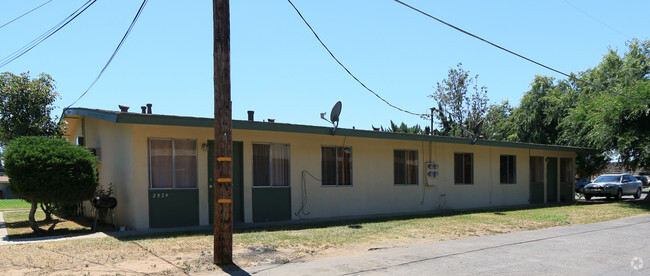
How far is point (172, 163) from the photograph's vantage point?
496 inches

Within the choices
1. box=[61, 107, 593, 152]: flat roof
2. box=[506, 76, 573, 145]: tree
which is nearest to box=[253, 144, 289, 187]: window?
box=[61, 107, 593, 152]: flat roof

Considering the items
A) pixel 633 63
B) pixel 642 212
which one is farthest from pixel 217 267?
pixel 633 63

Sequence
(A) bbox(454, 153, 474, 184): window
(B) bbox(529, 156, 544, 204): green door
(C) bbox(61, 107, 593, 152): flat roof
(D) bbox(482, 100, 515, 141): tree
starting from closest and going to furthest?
1. (C) bbox(61, 107, 593, 152): flat roof
2. (A) bbox(454, 153, 474, 184): window
3. (B) bbox(529, 156, 544, 204): green door
4. (D) bbox(482, 100, 515, 141): tree

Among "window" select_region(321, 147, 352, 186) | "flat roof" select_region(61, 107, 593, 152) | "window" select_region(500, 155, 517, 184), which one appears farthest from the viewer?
"window" select_region(500, 155, 517, 184)

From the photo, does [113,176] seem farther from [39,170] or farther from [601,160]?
[601,160]

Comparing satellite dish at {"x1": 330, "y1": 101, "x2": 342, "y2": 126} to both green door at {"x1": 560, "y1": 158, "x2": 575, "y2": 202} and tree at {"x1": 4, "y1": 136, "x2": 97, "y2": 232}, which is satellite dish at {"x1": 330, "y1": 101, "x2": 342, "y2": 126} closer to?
tree at {"x1": 4, "y1": 136, "x2": 97, "y2": 232}

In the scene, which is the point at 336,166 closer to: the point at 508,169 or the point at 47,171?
the point at 47,171

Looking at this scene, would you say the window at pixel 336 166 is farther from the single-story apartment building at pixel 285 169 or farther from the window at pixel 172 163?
the window at pixel 172 163

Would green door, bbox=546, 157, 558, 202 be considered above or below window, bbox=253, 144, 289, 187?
below

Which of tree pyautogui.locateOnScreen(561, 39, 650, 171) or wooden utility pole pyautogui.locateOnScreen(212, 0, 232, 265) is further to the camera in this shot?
tree pyautogui.locateOnScreen(561, 39, 650, 171)

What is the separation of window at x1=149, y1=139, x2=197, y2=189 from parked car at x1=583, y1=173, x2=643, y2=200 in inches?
846

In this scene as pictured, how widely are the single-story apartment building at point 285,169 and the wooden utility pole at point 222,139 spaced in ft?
11.8

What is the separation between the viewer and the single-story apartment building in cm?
1216

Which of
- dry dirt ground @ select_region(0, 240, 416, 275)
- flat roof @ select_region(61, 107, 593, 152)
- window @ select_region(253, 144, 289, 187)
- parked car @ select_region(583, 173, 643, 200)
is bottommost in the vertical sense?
parked car @ select_region(583, 173, 643, 200)
